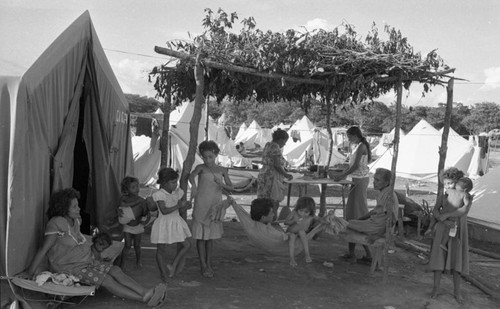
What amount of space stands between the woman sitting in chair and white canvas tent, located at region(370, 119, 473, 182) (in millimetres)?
12294

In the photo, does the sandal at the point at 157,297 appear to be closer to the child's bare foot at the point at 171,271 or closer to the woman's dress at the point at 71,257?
the woman's dress at the point at 71,257

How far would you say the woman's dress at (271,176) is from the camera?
670cm

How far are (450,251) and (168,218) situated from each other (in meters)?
2.98

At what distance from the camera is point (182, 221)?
16.5 feet

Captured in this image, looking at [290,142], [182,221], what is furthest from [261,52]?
[290,142]

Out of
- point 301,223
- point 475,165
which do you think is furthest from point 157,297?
point 475,165

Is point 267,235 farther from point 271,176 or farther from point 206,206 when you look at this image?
point 271,176

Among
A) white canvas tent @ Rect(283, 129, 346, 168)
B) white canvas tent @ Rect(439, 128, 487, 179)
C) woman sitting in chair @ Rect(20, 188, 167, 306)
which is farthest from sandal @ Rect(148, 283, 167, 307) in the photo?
white canvas tent @ Rect(283, 129, 346, 168)

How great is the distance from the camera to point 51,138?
4.21 meters

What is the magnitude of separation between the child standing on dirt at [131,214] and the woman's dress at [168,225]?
16.7 inches

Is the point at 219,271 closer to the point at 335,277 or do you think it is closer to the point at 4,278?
the point at 335,277

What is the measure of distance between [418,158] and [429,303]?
11.2 m

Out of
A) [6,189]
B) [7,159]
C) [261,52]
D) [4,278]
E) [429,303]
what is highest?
[261,52]

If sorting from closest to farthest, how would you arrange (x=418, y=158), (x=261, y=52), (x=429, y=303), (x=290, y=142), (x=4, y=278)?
(x=4, y=278) < (x=429, y=303) < (x=261, y=52) < (x=418, y=158) < (x=290, y=142)
